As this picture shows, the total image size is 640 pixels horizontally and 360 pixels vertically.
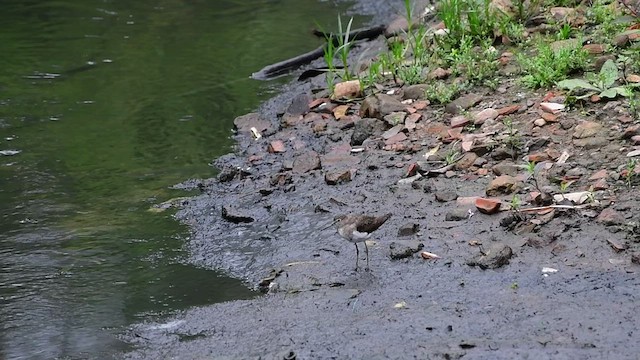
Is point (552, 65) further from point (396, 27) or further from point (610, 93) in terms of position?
point (396, 27)

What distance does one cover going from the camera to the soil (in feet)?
10.4

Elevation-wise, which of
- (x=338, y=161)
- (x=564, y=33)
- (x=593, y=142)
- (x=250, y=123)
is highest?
(x=564, y=33)

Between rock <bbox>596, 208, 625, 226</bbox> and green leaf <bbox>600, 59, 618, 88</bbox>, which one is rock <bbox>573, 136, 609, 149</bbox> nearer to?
green leaf <bbox>600, 59, 618, 88</bbox>

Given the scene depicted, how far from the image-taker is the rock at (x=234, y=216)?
4730 millimetres

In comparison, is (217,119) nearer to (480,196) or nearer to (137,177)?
(137,177)

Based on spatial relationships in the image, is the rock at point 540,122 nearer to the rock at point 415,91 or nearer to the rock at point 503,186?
the rock at point 503,186

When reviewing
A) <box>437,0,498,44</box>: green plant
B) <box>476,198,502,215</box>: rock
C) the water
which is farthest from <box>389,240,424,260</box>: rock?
<box>437,0,498,44</box>: green plant

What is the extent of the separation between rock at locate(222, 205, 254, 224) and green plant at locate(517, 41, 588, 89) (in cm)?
207

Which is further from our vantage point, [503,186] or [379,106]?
[379,106]

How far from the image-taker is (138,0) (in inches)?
444

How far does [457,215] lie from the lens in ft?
13.8

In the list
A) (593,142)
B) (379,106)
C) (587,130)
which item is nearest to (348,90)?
(379,106)

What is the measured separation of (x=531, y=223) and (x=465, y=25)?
3019 mm

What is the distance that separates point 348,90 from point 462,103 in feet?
3.76
